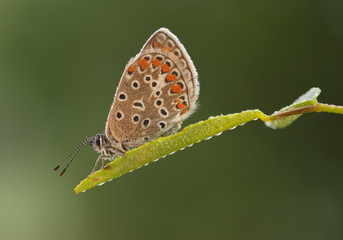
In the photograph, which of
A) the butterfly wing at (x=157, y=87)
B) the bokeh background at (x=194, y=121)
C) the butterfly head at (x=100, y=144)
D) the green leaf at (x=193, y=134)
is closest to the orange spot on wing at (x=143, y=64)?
the butterfly wing at (x=157, y=87)

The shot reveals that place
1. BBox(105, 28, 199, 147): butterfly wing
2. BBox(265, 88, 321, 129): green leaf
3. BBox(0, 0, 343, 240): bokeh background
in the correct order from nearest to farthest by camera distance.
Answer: BBox(265, 88, 321, 129): green leaf → BBox(105, 28, 199, 147): butterfly wing → BBox(0, 0, 343, 240): bokeh background

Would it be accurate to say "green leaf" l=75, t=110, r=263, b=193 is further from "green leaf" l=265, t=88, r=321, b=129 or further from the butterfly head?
the butterfly head

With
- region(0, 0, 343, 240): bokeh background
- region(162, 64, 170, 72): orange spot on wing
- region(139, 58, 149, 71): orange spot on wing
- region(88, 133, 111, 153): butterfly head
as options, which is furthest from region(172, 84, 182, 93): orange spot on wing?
region(0, 0, 343, 240): bokeh background

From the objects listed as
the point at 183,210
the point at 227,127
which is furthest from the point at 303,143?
the point at 227,127

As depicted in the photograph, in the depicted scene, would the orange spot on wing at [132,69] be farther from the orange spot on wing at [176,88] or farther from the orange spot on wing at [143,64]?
the orange spot on wing at [176,88]

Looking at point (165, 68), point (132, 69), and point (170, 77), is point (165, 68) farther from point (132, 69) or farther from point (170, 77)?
point (132, 69)

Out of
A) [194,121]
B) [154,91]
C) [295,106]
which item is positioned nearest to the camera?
[295,106]

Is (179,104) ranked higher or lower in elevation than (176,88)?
lower

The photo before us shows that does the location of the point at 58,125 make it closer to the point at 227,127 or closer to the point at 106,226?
the point at 106,226

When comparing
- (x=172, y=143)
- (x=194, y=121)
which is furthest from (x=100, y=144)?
(x=194, y=121)
